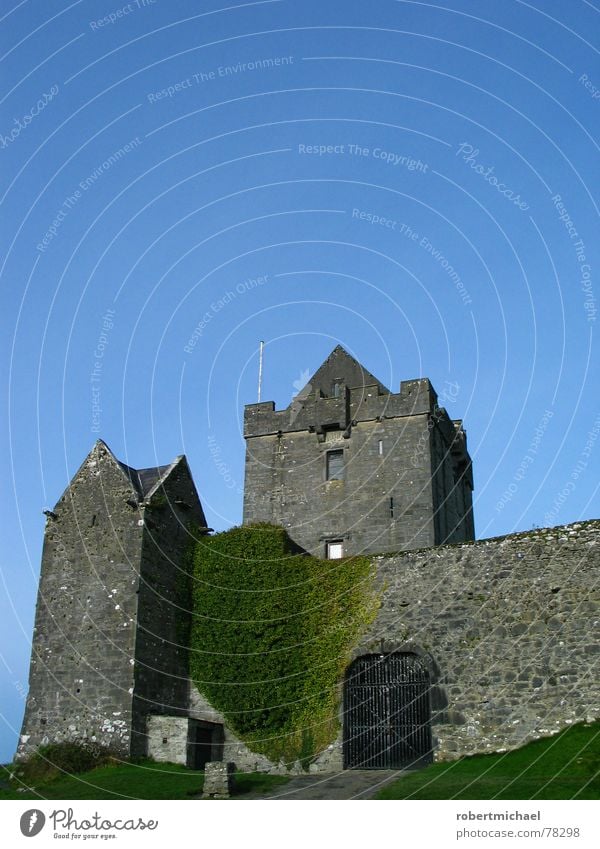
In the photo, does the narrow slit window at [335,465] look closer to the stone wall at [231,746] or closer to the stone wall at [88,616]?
the stone wall at [88,616]

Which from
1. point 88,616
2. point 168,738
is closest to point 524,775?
point 168,738

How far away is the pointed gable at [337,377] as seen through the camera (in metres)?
40.0

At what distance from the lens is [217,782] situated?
2062 cm

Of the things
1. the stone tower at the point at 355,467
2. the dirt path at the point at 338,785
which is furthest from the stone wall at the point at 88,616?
the stone tower at the point at 355,467

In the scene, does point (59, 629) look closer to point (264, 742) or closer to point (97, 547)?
point (97, 547)

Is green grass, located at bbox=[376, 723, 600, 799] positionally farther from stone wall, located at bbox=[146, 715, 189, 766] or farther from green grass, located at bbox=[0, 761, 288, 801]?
stone wall, located at bbox=[146, 715, 189, 766]

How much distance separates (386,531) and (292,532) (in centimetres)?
400

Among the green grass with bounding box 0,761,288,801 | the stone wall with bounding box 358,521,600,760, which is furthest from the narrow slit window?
the green grass with bounding box 0,761,288,801

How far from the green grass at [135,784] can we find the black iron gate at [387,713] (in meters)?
2.53

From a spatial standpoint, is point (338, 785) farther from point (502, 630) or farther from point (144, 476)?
point (144, 476)

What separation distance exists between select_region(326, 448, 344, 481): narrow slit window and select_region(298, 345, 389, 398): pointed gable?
288 cm

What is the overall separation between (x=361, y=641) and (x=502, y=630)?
4182mm
